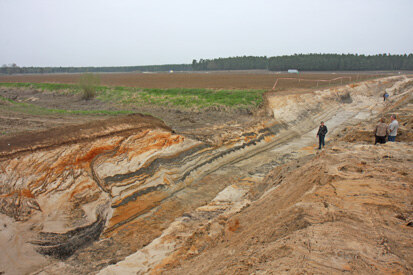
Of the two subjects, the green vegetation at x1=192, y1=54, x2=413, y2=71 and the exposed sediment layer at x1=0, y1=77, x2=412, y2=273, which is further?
the green vegetation at x1=192, y1=54, x2=413, y2=71

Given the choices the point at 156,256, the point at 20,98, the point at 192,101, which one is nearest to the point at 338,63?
the point at 192,101

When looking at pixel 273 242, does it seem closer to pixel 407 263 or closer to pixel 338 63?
pixel 407 263

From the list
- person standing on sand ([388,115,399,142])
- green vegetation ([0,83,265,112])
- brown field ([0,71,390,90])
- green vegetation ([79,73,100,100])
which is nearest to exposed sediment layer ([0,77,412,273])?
person standing on sand ([388,115,399,142])

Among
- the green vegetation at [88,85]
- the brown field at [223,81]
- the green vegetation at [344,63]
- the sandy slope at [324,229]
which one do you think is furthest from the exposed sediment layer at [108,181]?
the green vegetation at [344,63]

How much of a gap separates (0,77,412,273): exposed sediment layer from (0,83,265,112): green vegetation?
7.28 metres

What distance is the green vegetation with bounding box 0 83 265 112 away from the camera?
65.1 feet

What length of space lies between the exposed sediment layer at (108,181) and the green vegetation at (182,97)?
7276 mm

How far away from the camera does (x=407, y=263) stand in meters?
3.03

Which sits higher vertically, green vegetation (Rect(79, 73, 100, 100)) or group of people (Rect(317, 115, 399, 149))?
green vegetation (Rect(79, 73, 100, 100))

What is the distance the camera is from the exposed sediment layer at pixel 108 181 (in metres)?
6.61

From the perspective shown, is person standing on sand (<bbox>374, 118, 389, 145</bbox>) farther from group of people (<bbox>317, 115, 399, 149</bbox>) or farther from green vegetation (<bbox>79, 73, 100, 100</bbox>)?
green vegetation (<bbox>79, 73, 100, 100</bbox>)

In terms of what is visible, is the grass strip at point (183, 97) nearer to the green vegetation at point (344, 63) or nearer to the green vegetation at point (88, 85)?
the green vegetation at point (88, 85)

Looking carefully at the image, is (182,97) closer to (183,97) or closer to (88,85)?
(183,97)

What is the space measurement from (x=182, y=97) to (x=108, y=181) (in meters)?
15.1
